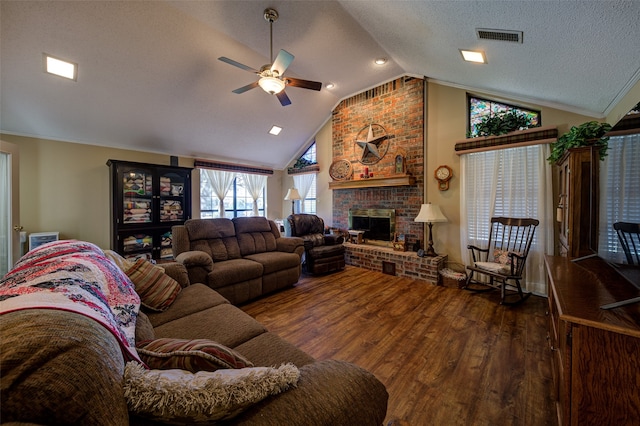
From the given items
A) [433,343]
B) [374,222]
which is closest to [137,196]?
[374,222]

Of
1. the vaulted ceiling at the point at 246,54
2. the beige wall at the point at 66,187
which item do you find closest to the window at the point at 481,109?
the vaulted ceiling at the point at 246,54

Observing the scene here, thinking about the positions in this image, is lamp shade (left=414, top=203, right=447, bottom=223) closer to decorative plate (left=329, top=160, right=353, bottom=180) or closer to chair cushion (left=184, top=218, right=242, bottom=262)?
decorative plate (left=329, top=160, right=353, bottom=180)

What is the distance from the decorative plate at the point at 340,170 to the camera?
205 inches

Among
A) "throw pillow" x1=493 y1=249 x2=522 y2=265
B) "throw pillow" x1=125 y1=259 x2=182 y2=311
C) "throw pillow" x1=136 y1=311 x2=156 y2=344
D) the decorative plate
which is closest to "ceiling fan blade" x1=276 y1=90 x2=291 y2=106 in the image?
the decorative plate

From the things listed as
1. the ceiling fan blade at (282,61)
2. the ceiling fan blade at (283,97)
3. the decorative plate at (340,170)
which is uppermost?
the ceiling fan blade at (282,61)

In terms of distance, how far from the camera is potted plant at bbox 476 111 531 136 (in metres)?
3.36

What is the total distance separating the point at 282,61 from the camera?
8.36 feet

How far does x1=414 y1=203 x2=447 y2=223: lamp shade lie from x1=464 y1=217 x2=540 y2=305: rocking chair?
Result: 592 millimetres

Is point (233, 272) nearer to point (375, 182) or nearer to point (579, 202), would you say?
point (375, 182)

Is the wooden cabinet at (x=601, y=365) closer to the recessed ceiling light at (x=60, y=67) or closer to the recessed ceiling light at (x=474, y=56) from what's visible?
the recessed ceiling light at (x=474, y=56)

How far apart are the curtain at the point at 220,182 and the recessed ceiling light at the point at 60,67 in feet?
8.40

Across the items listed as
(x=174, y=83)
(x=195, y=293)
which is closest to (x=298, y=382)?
(x=195, y=293)

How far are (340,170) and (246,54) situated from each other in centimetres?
270

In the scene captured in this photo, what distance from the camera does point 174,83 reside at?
3.65m
